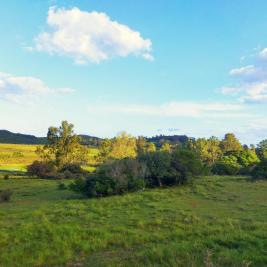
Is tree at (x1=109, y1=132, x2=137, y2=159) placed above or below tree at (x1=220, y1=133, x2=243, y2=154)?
below

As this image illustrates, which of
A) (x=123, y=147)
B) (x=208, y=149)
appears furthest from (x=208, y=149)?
(x=123, y=147)

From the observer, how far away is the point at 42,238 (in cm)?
1223

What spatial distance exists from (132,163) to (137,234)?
18.1 m

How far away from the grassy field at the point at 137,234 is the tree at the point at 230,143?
68.7 metres

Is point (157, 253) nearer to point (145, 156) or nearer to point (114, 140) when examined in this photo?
point (145, 156)

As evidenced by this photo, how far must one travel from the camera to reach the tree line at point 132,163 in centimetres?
2814

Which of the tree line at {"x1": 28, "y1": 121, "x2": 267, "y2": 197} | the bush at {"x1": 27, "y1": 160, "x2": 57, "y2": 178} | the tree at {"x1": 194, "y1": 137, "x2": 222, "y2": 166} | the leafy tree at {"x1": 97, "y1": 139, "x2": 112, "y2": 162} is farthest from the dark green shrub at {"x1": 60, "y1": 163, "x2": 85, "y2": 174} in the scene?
the tree at {"x1": 194, "y1": 137, "x2": 222, "y2": 166}

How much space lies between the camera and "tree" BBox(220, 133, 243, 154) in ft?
296

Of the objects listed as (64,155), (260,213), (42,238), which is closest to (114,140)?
(64,155)

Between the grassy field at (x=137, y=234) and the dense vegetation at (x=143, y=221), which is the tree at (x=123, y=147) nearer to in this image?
the dense vegetation at (x=143, y=221)

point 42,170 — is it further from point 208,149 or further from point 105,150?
point 208,149

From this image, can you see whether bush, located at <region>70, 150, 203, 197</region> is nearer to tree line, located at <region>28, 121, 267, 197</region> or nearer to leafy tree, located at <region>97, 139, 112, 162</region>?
tree line, located at <region>28, 121, 267, 197</region>

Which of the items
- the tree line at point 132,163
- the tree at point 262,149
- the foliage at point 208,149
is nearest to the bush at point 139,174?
the tree line at point 132,163

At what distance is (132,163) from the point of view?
30.7 metres
